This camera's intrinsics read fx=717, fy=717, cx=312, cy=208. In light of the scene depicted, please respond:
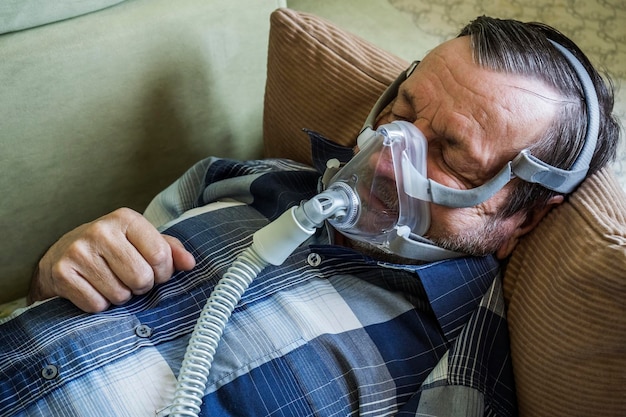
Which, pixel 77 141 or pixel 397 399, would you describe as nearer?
pixel 397 399

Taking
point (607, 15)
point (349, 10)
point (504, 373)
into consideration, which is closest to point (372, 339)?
point (504, 373)

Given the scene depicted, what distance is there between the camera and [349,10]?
5.91ft

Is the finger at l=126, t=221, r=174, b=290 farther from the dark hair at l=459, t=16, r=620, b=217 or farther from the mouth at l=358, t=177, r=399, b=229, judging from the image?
the dark hair at l=459, t=16, r=620, b=217

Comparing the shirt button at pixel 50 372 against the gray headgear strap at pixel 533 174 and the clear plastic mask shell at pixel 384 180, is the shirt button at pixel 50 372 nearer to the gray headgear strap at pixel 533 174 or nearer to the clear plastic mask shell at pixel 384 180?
the clear plastic mask shell at pixel 384 180

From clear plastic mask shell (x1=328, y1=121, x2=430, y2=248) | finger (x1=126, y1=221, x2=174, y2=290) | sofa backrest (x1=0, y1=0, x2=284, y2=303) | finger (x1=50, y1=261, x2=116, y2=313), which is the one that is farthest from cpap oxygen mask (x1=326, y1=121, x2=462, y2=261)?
sofa backrest (x1=0, y1=0, x2=284, y2=303)

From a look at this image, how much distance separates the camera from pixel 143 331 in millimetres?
1058

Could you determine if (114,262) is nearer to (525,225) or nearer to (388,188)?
(388,188)

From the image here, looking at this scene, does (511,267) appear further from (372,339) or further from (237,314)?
(237,314)

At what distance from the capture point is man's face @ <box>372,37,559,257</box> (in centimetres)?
112

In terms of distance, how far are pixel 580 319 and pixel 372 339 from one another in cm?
31

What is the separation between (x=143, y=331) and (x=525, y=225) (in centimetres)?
64

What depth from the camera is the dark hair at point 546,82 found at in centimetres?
113

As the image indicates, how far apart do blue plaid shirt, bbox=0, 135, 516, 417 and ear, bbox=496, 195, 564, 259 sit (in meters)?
0.02

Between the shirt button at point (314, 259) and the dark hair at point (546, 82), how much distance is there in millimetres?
308
